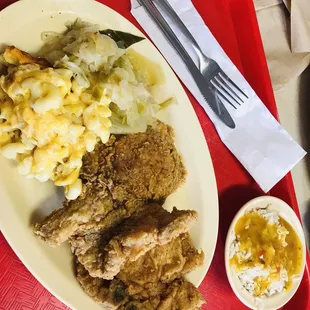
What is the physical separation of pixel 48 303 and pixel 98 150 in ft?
1.63

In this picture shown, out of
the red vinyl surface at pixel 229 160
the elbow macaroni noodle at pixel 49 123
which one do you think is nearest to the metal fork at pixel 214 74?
the red vinyl surface at pixel 229 160

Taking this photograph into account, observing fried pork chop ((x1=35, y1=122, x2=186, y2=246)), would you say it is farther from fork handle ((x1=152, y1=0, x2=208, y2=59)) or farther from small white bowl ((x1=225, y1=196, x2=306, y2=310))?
fork handle ((x1=152, y1=0, x2=208, y2=59))

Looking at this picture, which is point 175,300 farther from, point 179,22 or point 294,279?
point 179,22

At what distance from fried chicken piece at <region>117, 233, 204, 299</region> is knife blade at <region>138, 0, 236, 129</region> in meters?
0.64

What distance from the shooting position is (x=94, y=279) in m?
1.50

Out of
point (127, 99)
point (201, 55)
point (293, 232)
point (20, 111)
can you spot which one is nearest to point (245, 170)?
point (293, 232)

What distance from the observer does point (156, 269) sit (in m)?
1.55

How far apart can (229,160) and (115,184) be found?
74cm

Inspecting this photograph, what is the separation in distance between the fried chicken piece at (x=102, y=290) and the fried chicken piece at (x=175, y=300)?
28 mm

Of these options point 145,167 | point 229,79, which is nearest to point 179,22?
point 229,79

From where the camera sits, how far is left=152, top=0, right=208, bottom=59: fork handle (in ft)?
6.46

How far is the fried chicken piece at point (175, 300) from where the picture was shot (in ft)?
4.93

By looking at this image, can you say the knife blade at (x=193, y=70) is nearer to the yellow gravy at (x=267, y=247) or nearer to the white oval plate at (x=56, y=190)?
the white oval plate at (x=56, y=190)

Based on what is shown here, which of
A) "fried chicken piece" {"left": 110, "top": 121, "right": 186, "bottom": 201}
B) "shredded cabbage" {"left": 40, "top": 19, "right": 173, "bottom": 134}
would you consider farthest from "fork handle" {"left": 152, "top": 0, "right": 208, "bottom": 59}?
"fried chicken piece" {"left": 110, "top": 121, "right": 186, "bottom": 201}
